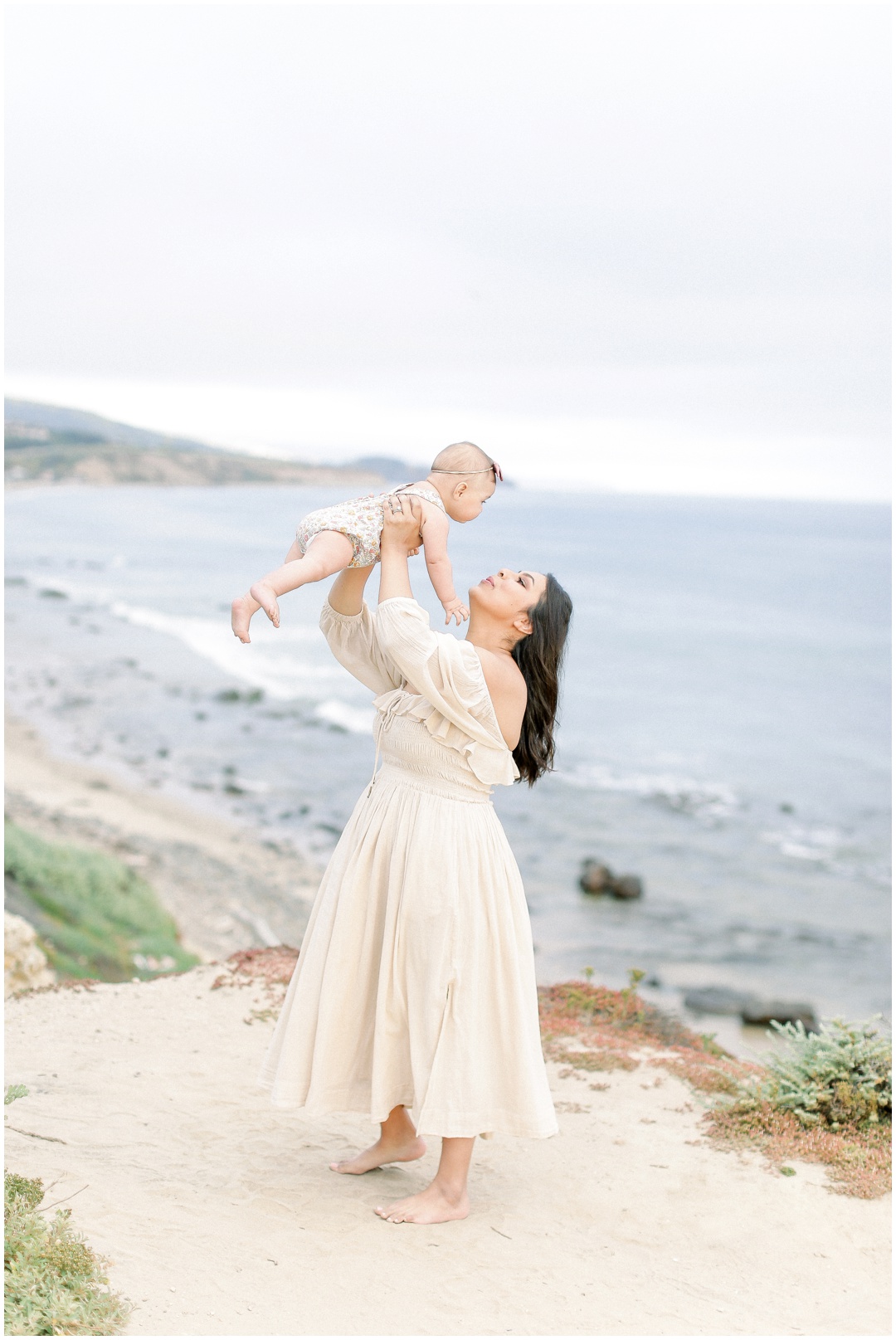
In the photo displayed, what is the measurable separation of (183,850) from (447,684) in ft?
40.4

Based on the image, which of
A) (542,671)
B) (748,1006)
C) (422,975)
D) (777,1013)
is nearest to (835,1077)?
(422,975)

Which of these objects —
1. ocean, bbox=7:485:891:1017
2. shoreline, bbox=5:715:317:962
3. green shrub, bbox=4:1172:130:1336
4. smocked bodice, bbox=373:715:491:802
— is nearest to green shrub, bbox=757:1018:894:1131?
smocked bodice, bbox=373:715:491:802

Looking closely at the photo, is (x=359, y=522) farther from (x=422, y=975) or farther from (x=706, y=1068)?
(x=706, y=1068)

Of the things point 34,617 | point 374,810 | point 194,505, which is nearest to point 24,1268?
point 374,810

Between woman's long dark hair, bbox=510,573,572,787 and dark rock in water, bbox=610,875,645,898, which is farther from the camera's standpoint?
dark rock in water, bbox=610,875,645,898

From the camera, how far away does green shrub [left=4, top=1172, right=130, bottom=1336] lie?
3734 mm

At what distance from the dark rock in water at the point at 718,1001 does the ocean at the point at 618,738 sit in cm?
29

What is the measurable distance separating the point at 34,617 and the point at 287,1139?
36.0 m

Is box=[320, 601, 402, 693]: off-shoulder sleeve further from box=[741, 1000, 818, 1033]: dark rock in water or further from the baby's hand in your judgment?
box=[741, 1000, 818, 1033]: dark rock in water

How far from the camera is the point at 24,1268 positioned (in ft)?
12.7

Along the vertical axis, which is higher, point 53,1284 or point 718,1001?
point 53,1284

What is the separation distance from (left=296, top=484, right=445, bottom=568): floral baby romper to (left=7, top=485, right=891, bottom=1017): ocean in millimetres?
9744

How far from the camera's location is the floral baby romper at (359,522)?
434 cm

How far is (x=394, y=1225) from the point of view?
4711 mm
